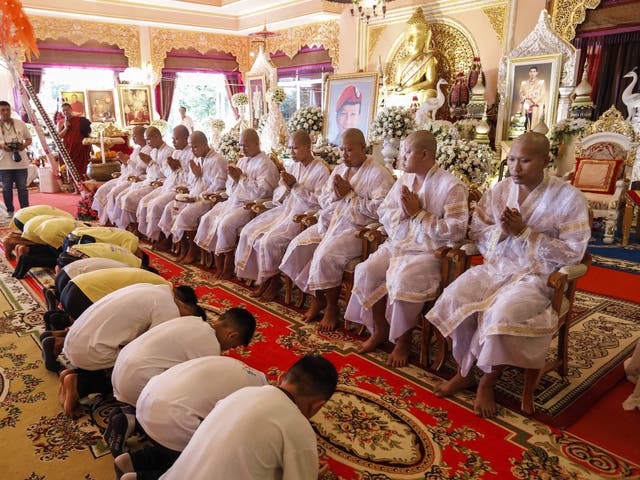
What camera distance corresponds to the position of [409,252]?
10.5ft

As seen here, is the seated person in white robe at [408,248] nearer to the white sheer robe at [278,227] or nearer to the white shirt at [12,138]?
the white sheer robe at [278,227]

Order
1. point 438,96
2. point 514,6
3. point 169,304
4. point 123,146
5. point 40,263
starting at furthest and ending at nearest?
1. point 123,146
2. point 438,96
3. point 514,6
4. point 40,263
5. point 169,304

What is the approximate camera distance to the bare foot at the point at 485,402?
2.53 meters

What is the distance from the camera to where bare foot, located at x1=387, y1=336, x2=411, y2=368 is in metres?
3.08

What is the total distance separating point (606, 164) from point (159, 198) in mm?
5775

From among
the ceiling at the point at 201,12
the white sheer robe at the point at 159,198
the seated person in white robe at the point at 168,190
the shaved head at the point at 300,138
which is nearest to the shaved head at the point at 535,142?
the shaved head at the point at 300,138

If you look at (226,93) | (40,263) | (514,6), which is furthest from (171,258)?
(226,93)

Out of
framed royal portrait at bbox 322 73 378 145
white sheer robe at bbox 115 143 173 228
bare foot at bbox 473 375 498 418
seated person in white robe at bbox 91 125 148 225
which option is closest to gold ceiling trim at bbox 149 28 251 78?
framed royal portrait at bbox 322 73 378 145

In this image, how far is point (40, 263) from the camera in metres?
4.61

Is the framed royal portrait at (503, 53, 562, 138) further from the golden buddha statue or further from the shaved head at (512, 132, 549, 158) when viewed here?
the shaved head at (512, 132, 549, 158)

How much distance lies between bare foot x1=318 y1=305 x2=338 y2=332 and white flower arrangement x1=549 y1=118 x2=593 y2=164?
5.13 metres

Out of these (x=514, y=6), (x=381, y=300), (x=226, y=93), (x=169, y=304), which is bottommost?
(x=381, y=300)

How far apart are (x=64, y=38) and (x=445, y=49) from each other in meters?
9.07

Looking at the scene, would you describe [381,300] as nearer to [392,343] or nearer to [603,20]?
[392,343]
